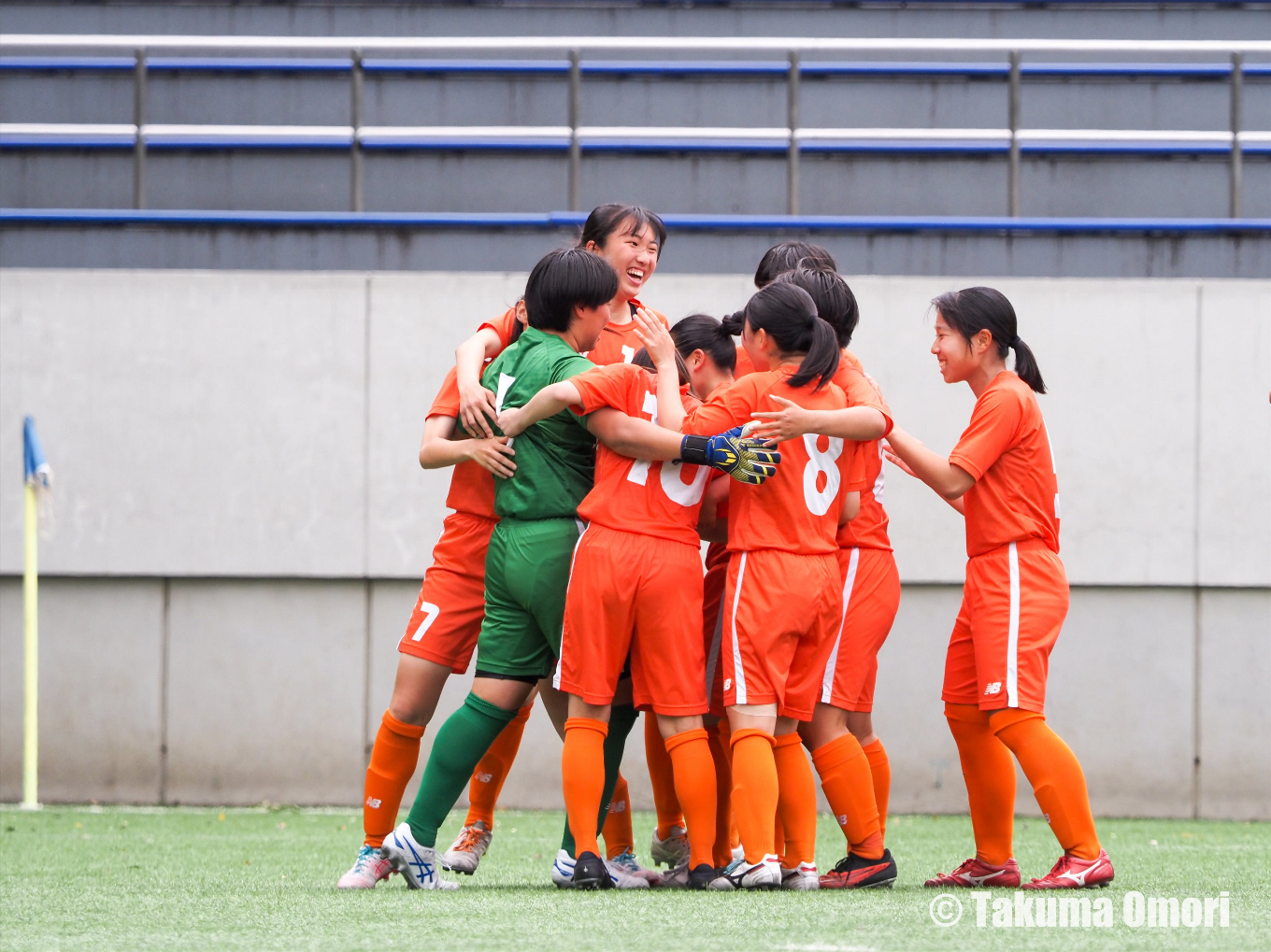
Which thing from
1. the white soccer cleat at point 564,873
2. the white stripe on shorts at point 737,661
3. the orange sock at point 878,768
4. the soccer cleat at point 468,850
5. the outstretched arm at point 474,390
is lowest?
the soccer cleat at point 468,850

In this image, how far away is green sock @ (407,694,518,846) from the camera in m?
3.42

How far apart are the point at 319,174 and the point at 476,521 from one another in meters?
4.41

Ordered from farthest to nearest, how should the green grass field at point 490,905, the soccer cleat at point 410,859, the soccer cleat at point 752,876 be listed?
the soccer cleat at point 410,859, the soccer cleat at point 752,876, the green grass field at point 490,905

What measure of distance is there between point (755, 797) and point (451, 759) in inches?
31.0

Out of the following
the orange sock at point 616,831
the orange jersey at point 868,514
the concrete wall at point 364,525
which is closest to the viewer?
the orange jersey at point 868,514

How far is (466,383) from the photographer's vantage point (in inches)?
139

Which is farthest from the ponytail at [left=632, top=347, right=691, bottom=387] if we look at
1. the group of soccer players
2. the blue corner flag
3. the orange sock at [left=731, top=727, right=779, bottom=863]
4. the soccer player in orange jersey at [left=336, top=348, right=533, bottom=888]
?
the blue corner flag

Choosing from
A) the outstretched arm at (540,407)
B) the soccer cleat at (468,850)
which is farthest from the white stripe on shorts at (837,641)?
the soccer cleat at (468,850)

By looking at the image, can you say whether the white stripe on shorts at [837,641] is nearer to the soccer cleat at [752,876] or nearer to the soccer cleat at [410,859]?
the soccer cleat at [752,876]

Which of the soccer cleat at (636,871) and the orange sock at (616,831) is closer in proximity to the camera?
the soccer cleat at (636,871)

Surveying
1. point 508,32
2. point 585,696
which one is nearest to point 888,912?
point 585,696

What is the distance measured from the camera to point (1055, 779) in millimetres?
3326

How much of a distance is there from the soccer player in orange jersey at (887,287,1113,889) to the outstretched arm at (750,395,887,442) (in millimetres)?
135

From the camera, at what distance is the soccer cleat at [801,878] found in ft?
10.8
